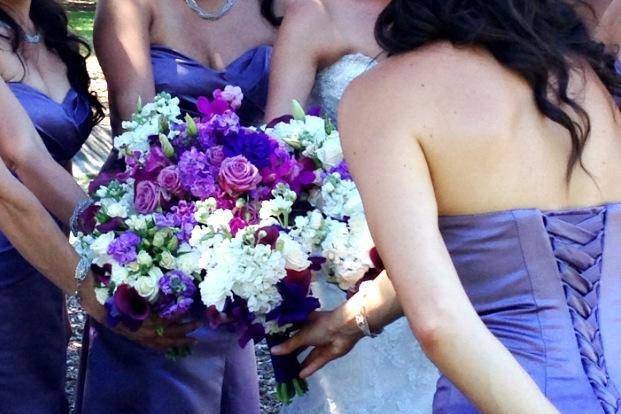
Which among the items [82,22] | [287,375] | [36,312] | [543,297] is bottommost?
[82,22]

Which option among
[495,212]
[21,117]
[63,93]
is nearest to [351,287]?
[495,212]

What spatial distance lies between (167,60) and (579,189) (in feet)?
6.48

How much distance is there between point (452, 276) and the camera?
194cm

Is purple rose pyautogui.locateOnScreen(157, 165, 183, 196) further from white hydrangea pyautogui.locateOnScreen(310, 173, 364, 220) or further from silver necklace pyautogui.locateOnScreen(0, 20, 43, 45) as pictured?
silver necklace pyautogui.locateOnScreen(0, 20, 43, 45)

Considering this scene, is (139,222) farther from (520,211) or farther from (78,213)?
(520,211)

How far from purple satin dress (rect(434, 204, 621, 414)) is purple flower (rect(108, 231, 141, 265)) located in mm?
966

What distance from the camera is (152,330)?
9.87ft

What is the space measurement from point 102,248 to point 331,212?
62cm

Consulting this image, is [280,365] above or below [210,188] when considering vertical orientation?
below

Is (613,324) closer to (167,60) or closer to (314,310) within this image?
(314,310)

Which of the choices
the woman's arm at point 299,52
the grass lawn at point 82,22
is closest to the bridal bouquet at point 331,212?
the woman's arm at point 299,52

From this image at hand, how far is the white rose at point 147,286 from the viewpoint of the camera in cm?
276

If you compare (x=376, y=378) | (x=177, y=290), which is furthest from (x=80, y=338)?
(x=177, y=290)

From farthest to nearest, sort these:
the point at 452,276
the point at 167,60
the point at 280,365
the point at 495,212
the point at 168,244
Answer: the point at 167,60 < the point at 280,365 < the point at 168,244 < the point at 495,212 < the point at 452,276
